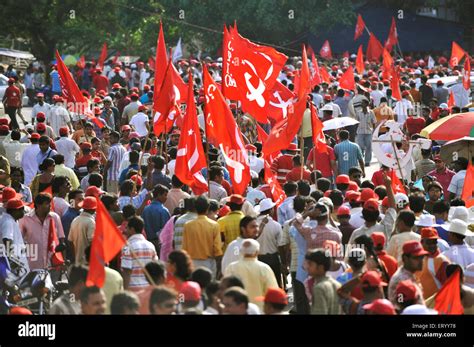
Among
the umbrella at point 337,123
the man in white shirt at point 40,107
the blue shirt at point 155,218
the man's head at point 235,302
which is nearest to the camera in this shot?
the man's head at point 235,302

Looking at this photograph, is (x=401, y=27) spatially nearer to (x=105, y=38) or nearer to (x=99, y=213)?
(x=105, y=38)

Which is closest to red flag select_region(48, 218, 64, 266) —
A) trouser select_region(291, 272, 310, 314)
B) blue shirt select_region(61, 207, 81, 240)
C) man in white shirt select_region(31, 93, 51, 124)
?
blue shirt select_region(61, 207, 81, 240)

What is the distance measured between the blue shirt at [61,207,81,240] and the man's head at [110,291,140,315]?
4376 mm

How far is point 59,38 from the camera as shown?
136 feet

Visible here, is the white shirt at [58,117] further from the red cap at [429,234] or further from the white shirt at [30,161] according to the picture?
the red cap at [429,234]

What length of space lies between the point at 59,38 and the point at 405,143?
2641 centimetres

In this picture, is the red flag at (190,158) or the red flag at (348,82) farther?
the red flag at (348,82)

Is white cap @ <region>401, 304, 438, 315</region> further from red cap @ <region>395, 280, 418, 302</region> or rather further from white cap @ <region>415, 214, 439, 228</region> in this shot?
white cap @ <region>415, 214, 439, 228</region>

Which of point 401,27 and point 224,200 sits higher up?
point 401,27

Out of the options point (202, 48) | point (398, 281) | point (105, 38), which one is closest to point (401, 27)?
point (202, 48)

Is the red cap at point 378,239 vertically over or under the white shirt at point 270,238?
under

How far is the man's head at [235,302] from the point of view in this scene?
28.0 ft

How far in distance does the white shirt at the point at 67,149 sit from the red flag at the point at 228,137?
470 centimetres

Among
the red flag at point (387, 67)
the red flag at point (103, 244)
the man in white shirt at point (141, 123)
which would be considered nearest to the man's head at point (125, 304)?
the red flag at point (103, 244)
